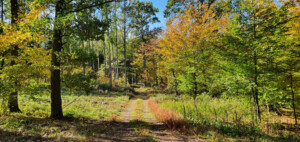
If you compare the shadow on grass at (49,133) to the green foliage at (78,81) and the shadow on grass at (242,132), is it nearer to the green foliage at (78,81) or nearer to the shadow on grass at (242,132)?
the green foliage at (78,81)

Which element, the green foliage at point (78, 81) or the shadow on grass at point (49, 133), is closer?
the shadow on grass at point (49, 133)

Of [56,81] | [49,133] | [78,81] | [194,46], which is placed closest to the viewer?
[49,133]

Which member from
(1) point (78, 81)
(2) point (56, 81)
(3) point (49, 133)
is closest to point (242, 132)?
Result: (1) point (78, 81)

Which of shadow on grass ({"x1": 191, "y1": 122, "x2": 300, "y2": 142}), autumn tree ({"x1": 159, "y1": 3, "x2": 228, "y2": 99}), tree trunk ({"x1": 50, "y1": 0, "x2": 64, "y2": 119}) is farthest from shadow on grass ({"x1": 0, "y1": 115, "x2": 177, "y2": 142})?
autumn tree ({"x1": 159, "y1": 3, "x2": 228, "y2": 99})

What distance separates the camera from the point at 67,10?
659 cm

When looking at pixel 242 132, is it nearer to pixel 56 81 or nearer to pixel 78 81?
pixel 78 81

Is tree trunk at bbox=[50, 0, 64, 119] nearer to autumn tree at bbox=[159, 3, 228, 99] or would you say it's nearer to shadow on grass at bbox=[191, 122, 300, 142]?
shadow on grass at bbox=[191, 122, 300, 142]

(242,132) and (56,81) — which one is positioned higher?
(56,81)

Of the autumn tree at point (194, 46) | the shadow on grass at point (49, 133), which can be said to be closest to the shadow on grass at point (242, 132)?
the shadow on grass at point (49, 133)

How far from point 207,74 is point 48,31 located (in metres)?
10.4


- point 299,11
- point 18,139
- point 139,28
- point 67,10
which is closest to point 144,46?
point 139,28

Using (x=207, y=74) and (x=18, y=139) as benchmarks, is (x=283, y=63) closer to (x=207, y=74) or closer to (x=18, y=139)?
(x=207, y=74)

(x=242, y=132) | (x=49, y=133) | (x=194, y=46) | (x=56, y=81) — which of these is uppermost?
(x=194, y=46)

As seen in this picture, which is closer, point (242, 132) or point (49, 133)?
point (49, 133)
